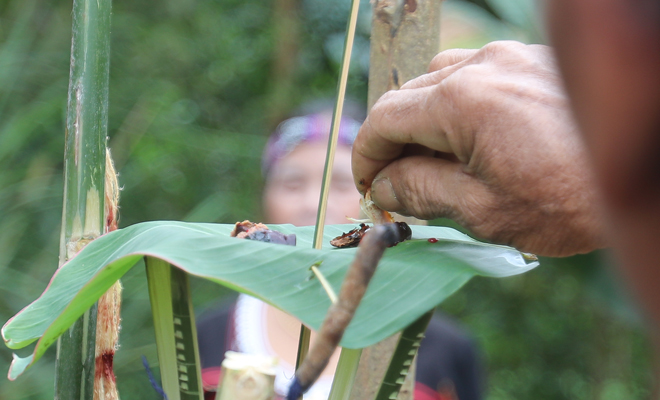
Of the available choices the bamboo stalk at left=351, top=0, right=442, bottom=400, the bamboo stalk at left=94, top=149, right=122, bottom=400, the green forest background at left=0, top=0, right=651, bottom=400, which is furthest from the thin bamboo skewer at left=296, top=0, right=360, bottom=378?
the green forest background at left=0, top=0, right=651, bottom=400

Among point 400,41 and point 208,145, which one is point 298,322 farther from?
point 208,145

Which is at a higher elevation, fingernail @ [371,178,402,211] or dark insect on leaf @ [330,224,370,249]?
fingernail @ [371,178,402,211]

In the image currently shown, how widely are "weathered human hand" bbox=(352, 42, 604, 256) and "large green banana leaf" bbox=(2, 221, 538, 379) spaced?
3 centimetres

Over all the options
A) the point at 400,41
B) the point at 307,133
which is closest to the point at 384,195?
the point at 400,41

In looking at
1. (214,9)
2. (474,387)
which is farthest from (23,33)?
(474,387)

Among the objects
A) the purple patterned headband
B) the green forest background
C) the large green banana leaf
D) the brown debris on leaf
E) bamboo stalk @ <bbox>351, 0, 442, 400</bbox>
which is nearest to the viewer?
the large green banana leaf

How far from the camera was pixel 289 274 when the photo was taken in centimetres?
31

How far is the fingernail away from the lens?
0.41 metres

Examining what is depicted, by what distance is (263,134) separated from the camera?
209cm

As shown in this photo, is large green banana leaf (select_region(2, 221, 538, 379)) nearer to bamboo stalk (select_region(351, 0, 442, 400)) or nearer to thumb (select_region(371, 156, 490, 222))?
thumb (select_region(371, 156, 490, 222))

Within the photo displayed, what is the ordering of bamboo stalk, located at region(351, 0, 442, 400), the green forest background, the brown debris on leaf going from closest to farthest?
the brown debris on leaf, bamboo stalk, located at region(351, 0, 442, 400), the green forest background

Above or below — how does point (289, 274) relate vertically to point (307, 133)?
above

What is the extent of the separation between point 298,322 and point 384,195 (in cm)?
47

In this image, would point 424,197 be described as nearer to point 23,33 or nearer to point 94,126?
point 94,126
